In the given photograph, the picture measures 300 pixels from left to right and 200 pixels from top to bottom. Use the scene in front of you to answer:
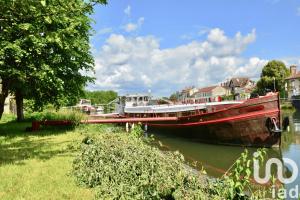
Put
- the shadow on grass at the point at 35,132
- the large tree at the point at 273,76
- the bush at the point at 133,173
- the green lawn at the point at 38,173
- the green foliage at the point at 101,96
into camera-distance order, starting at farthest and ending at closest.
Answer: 1. the green foliage at the point at 101,96
2. the large tree at the point at 273,76
3. the shadow on grass at the point at 35,132
4. the green lawn at the point at 38,173
5. the bush at the point at 133,173

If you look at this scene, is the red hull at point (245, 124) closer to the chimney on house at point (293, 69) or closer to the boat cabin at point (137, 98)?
the boat cabin at point (137, 98)

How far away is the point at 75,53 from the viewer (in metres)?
21.3

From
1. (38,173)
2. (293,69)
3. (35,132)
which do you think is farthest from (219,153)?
(293,69)

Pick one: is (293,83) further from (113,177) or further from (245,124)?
(113,177)

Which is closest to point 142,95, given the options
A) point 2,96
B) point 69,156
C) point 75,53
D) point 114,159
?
point 75,53

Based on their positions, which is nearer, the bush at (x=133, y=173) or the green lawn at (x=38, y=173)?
the bush at (x=133, y=173)

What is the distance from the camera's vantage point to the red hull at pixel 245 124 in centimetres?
1992

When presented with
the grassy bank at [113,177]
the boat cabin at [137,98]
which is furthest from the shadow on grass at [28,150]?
the boat cabin at [137,98]

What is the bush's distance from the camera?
6672 mm

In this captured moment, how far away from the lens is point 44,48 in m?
18.6

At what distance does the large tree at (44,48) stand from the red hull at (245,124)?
820cm

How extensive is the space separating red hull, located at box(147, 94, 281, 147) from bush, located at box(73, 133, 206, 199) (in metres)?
11.5

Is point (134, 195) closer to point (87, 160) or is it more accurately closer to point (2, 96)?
point (87, 160)

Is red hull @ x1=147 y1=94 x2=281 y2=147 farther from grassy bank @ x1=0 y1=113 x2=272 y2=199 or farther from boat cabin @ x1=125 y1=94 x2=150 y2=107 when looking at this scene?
boat cabin @ x1=125 y1=94 x2=150 y2=107
